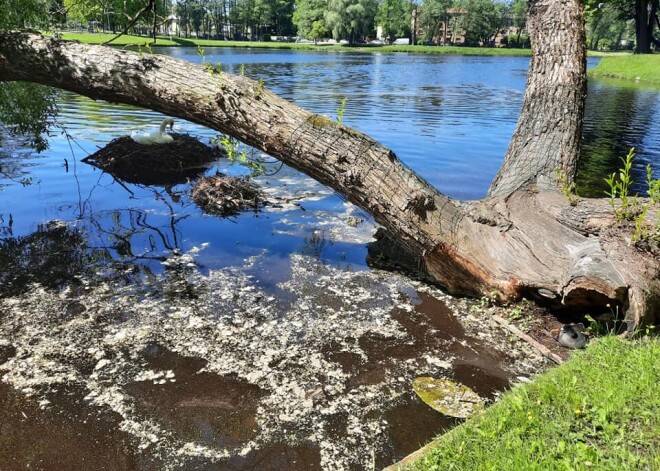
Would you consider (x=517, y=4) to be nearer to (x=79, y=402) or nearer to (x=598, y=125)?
(x=598, y=125)

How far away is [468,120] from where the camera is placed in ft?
62.0

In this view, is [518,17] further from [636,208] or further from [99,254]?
[99,254]

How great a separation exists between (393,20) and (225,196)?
130910 mm

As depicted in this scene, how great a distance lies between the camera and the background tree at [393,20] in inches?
5044

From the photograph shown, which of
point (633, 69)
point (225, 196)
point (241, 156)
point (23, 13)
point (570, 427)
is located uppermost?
point (633, 69)

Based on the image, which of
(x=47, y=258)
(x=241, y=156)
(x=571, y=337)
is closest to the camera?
(x=571, y=337)

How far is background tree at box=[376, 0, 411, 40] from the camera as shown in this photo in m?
128

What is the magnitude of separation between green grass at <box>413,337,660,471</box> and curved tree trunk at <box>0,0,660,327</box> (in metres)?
1.45

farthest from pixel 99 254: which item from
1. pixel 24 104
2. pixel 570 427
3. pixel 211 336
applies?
pixel 570 427

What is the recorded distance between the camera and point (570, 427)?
10.7ft

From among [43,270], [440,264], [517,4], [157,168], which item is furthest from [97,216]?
[517,4]

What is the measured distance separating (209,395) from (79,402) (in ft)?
3.42

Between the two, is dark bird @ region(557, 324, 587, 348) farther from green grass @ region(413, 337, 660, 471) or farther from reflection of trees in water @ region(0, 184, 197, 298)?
reflection of trees in water @ region(0, 184, 197, 298)

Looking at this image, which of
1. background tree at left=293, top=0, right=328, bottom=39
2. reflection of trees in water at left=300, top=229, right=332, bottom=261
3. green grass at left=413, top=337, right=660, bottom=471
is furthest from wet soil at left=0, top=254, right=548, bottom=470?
background tree at left=293, top=0, right=328, bottom=39
